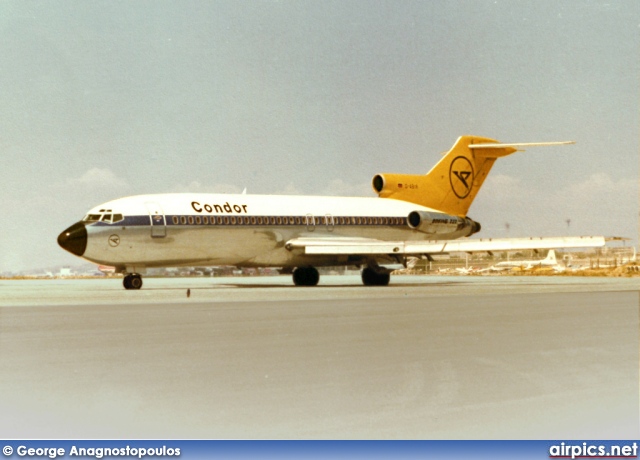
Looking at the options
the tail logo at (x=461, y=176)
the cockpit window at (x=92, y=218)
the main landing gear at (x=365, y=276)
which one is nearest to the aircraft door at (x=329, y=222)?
the main landing gear at (x=365, y=276)

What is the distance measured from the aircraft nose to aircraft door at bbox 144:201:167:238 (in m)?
2.42

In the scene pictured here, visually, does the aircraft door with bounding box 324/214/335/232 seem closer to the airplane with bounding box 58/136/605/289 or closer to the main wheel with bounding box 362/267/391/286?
the airplane with bounding box 58/136/605/289

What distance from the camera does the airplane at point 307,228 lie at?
94.6 feet

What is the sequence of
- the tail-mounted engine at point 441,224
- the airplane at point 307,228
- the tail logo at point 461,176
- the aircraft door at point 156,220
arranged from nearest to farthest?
the airplane at point 307,228
the aircraft door at point 156,220
the tail-mounted engine at point 441,224
the tail logo at point 461,176

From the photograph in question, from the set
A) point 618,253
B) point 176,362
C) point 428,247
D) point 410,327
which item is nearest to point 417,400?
point 176,362

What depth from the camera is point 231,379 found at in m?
8.70

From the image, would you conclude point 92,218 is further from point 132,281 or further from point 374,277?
point 374,277

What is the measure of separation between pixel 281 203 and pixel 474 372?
24770mm

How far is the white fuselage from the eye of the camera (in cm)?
2869

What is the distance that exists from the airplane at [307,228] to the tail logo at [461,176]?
50 millimetres

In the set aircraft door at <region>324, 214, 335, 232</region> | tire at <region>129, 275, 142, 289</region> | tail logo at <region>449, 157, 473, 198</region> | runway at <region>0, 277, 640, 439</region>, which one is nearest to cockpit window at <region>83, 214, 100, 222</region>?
tire at <region>129, 275, 142, 289</region>

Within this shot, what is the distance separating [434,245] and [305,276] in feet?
21.7

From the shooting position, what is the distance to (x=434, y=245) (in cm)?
3109

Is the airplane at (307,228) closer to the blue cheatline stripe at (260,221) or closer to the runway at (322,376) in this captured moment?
the blue cheatline stripe at (260,221)
